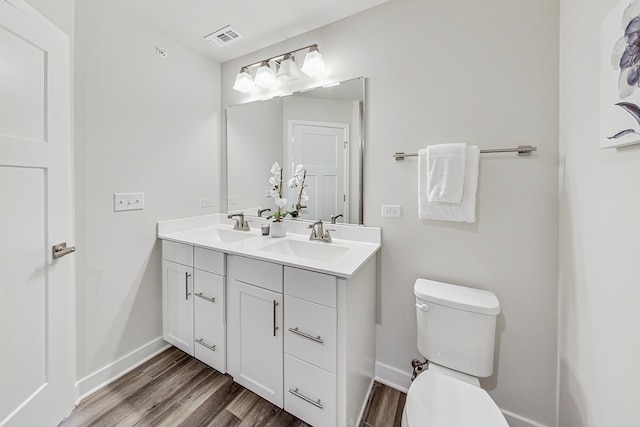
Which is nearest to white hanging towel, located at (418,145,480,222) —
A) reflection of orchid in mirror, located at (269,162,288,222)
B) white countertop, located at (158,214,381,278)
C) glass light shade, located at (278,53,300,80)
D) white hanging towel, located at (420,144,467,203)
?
white hanging towel, located at (420,144,467,203)

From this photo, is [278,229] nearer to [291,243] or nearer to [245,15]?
[291,243]

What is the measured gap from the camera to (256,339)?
4.76ft

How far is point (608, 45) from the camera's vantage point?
Answer: 85 cm

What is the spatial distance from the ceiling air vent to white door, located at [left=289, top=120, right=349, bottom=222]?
0.77 meters

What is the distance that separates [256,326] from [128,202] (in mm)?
1242

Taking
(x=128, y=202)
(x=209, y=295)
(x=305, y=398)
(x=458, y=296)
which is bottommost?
(x=305, y=398)

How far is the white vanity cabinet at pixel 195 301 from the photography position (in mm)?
1612

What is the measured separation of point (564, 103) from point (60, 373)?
2.72m

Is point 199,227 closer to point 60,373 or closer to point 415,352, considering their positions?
point 60,373

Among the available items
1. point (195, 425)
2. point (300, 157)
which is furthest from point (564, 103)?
point (195, 425)

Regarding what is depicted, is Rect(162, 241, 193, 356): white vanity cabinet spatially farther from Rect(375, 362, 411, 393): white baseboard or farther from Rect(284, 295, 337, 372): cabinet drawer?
Rect(375, 362, 411, 393): white baseboard

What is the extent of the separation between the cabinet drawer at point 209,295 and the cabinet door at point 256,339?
7 cm

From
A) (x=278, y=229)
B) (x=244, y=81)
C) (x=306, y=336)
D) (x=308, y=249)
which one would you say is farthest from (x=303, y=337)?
(x=244, y=81)

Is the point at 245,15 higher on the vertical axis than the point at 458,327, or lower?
higher
